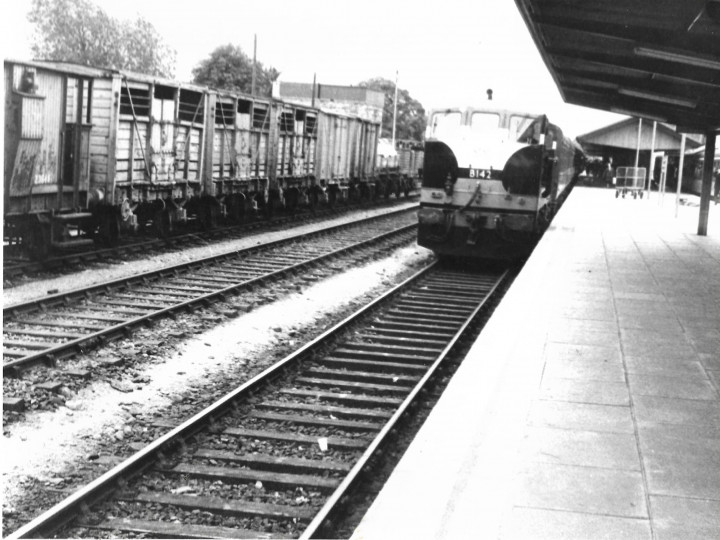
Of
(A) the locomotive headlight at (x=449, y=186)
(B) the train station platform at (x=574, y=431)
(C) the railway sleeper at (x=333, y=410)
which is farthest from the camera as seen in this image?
(A) the locomotive headlight at (x=449, y=186)

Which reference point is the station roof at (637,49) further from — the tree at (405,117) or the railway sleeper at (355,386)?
the tree at (405,117)

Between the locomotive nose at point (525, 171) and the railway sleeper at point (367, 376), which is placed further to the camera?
the locomotive nose at point (525, 171)

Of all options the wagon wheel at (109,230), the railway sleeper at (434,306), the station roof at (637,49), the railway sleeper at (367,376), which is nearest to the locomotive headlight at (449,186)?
the station roof at (637,49)

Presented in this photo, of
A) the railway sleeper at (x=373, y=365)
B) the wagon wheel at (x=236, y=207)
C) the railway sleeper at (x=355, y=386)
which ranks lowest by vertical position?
the railway sleeper at (x=355, y=386)

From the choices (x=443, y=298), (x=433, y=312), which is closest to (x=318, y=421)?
(x=433, y=312)

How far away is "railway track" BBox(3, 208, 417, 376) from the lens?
25.5 ft

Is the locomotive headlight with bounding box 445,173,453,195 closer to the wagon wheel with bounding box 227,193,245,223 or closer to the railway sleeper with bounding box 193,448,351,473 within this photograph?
the wagon wheel with bounding box 227,193,245,223

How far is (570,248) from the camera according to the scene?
15531mm

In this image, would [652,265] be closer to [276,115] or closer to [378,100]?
[276,115]

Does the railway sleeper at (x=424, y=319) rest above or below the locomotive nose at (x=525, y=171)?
below

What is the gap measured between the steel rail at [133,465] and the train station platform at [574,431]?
5.80ft

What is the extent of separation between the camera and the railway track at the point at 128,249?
1161cm

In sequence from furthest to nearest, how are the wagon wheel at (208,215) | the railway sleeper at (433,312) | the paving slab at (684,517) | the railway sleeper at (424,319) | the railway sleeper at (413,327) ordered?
the wagon wheel at (208,215), the railway sleeper at (433,312), the railway sleeper at (424,319), the railway sleeper at (413,327), the paving slab at (684,517)

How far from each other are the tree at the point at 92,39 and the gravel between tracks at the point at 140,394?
32544 millimetres
